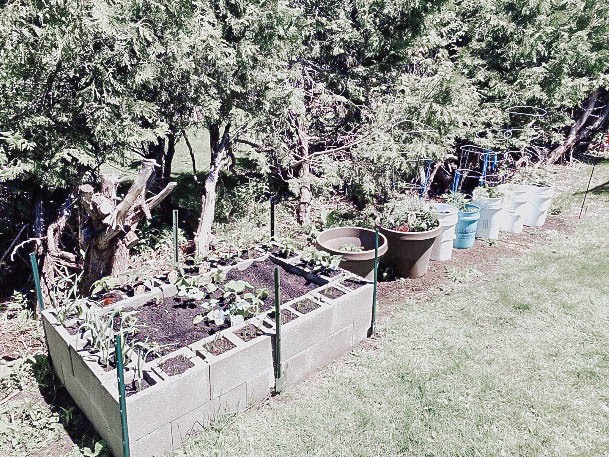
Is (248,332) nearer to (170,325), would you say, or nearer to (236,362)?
(236,362)

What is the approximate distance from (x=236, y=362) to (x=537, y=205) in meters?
5.71

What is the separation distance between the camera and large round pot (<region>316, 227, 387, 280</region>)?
4.76 m

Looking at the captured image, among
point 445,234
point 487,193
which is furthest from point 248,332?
point 487,193

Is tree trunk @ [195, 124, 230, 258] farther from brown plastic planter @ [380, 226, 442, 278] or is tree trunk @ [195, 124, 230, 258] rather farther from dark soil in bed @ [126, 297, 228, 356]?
dark soil in bed @ [126, 297, 228, 356]

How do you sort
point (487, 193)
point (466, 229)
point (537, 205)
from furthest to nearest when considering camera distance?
point (537, 205)
point (487, 193)
point (466, 229)

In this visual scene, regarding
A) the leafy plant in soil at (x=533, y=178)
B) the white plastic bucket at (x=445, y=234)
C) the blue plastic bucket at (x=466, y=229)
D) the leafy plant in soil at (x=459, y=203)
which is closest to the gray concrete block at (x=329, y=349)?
the white plastic bucket at (x=445, y=234)

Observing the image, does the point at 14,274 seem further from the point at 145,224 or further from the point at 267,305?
the point at 267,305

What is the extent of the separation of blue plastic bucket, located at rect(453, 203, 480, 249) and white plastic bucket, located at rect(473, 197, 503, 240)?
177 millimetres

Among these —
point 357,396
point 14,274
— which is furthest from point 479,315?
point 14,274

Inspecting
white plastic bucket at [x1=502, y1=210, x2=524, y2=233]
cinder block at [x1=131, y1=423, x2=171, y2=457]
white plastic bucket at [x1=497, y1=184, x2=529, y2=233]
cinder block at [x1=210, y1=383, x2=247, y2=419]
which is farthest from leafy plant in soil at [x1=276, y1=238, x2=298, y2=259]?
white plastic bucket at [x1=502, y1=210, x2=524, y2=233]

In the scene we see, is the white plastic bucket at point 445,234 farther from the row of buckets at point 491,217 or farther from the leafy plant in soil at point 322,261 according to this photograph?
the leafy plant in soil at point 322,261

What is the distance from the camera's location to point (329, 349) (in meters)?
3.93

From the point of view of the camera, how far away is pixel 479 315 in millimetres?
4773

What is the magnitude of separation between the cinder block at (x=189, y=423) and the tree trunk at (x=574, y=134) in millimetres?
10362
